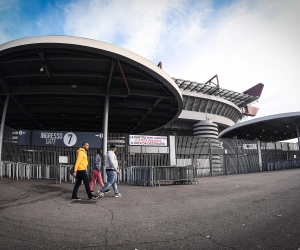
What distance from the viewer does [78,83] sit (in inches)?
614

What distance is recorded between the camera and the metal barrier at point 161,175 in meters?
12.1

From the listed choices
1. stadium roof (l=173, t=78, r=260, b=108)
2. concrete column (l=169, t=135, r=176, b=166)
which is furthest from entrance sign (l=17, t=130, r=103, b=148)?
stadium roof (l=173, t=78, r=260, b=108)

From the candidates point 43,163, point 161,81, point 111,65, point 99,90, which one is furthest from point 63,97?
point 161,81

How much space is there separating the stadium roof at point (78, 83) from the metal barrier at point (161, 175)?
5.25 meters

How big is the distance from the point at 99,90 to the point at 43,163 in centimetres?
703

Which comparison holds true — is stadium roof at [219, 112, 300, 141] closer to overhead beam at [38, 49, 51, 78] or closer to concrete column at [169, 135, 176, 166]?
concrete column at [169, 135, 176, 166]

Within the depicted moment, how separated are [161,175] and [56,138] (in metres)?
7.88

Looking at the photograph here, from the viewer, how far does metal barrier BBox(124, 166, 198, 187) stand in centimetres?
1210

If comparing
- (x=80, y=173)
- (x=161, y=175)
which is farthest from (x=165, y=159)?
(x=80, y=173)

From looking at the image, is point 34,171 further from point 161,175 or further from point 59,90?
point 161,175

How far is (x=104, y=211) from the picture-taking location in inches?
220

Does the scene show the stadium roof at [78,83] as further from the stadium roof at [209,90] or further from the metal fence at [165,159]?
the stadium roof at [209,90]

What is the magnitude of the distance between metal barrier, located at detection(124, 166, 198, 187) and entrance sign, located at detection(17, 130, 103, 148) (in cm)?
365

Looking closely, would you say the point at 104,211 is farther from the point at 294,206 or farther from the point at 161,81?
the point at 161,81
